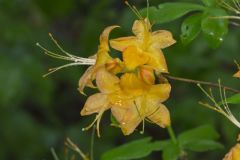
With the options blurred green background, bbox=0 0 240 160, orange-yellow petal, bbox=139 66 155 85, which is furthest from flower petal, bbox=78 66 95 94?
blurred green background, bbox=0 0 240 160

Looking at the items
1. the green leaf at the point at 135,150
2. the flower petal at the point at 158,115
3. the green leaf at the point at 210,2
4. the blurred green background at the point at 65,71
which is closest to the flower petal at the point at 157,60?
the flower petal at the point at 158,115

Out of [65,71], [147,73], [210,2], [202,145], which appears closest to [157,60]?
[147,73]

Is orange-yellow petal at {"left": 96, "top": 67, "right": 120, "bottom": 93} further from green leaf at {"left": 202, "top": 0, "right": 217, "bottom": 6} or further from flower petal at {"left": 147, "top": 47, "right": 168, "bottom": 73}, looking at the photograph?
green leaf at {"left": 202, "top": 0, "right": 217, "bottom": 6}

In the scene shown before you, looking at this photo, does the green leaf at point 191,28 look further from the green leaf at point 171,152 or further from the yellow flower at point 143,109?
the green leaf at point 171,152

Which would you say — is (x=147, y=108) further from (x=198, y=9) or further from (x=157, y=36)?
(x=198, y=9)

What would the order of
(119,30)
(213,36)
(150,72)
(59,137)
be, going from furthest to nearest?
(59,137) < (119,30) < (213,36) < (150,72)

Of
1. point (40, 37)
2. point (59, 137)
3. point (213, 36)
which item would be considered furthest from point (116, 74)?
point (59, 137)
